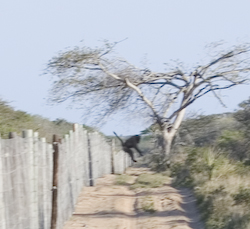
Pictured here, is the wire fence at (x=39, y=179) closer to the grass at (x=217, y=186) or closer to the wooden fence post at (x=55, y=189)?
the wooden fence post at (x=55, y=189)

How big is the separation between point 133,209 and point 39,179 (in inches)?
202

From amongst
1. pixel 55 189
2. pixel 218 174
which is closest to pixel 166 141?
pixel 218 174

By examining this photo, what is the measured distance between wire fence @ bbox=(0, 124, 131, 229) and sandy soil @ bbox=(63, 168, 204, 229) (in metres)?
0.35

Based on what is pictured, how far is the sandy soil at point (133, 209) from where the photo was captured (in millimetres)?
12477

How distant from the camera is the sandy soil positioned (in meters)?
12.5

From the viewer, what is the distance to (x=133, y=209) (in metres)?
14.2

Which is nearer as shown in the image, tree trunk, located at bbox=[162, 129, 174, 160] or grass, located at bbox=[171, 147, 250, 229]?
grass, located at bbox=[171, 147, 250, 229]

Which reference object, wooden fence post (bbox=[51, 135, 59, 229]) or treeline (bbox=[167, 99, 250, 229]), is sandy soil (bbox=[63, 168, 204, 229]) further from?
wooden fence post (bbox=[51, 135, 59, 229])

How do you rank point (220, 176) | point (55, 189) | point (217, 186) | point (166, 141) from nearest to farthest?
point (55, 189) → point (217, 186) → point (220, 176) → point (166, 141)

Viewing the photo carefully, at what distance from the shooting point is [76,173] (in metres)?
14.9

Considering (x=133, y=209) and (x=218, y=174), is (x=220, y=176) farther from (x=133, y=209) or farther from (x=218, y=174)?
(x=133, y=209)

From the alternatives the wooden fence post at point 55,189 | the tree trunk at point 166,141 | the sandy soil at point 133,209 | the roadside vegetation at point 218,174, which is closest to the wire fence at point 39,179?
the wooden fence post at point 55,189

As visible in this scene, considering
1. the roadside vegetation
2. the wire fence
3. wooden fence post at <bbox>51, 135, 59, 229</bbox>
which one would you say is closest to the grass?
the roadside vegetation

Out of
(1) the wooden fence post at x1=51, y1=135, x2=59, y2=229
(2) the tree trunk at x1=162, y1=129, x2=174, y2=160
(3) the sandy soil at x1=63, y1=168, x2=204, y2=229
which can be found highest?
(2) the tree trunk at x1=162, y1=129, x2=174, y2=160
